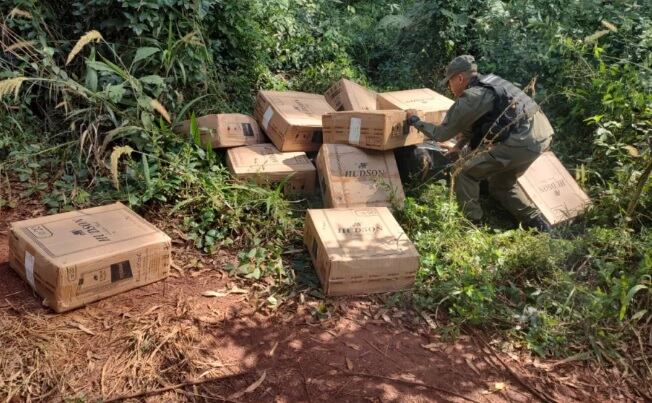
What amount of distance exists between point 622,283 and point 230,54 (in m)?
3.95

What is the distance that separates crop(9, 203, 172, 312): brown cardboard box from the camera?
2875 millimetres

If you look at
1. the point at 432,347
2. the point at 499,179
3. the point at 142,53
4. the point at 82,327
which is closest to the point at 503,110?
the point at 499,179

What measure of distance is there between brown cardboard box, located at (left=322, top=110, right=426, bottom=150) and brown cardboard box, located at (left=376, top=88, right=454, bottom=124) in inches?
14.0

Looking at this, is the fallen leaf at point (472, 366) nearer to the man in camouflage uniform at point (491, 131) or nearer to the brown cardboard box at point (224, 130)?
the man in camouflage uniform at point (491, 131)

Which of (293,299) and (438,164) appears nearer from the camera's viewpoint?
(293,299)

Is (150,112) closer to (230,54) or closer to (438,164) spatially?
(230,54)

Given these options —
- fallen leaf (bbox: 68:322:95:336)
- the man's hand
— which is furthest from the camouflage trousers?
fallen leaf (bbox: 68:322:95:336)

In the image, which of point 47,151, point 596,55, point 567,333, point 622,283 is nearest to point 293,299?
point 567,333

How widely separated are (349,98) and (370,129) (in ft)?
2.44

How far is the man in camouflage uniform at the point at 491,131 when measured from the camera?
4168 mm

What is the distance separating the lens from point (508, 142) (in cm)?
424

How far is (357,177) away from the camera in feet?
13.9

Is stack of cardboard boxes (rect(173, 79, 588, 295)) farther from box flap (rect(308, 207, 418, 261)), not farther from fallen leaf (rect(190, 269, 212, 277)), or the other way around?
fallen leaf (rect(190, 269, 212, 277))

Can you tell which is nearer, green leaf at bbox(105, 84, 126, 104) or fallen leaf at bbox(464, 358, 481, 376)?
fallen leaf at bbox(464, 358, 481, 376)
